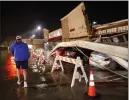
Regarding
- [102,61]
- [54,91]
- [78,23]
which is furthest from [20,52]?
[78,23]

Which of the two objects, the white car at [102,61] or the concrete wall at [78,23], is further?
the concrete wall at [78,23]

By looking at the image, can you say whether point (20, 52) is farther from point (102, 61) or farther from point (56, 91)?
point (102, 61)

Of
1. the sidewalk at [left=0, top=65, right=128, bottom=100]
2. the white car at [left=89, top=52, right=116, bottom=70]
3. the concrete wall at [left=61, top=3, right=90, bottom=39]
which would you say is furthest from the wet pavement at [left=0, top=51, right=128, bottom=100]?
the concrete wall at [left=61, top=3, right=90, bottom=39]

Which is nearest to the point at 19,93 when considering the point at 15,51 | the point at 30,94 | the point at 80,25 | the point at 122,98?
the point at 30,94

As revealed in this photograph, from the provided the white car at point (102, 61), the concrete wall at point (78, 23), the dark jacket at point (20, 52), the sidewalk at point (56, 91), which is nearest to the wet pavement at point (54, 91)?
the sidewalk at point (56, 91)

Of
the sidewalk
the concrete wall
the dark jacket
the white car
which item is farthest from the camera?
the concrete wall

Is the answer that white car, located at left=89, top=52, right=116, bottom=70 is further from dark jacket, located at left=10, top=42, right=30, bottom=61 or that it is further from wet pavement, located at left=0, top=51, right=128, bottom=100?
dark jacket, located at left=10, top=42, right=30, bottom=61

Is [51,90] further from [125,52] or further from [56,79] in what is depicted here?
[125,52]

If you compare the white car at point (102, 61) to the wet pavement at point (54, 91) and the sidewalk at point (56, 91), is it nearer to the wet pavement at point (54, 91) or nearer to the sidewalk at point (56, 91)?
the wet pavement at point (54, 91)

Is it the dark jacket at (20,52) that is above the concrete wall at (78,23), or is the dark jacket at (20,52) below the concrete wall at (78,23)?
below

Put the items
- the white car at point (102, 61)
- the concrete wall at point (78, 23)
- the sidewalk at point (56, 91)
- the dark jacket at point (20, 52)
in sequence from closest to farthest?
the sidewalk at point (56, 91) < the dark jacket at point (20, 52) < the white car at point (102, 61) < the concrete wall at point (78, 23)

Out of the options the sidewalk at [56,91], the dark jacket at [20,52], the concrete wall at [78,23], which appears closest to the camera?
the sidewalk at [56,91]

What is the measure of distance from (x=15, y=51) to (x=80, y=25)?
584cm

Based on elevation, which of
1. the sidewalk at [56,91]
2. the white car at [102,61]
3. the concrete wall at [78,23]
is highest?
the concrete wall at [78,23]
